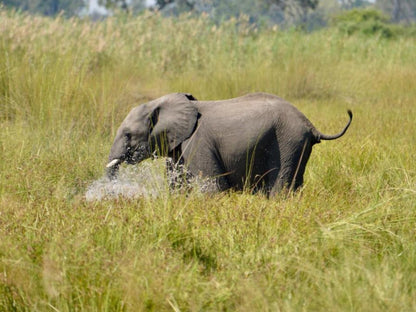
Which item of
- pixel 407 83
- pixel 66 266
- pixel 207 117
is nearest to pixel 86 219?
pixel 66 266

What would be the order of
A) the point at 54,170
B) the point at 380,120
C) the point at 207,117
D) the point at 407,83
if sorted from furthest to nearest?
1. the point at 407,83
2. the point at 380,120
3. the point at 54,170
4. the point at 207,117

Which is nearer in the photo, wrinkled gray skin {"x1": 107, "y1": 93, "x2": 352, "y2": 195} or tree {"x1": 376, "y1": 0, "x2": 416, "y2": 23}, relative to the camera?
wrinkled gray skin {"x1": 107, "y1": 93, "x2": 352, "y2": 195}

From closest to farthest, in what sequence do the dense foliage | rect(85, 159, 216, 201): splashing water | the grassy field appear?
the grassy field
rect(85, 159, 216, 201): splashing water
the dense foliage

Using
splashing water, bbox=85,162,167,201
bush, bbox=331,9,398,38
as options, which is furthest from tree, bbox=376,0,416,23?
splashing water, bbox=85,162,167,201

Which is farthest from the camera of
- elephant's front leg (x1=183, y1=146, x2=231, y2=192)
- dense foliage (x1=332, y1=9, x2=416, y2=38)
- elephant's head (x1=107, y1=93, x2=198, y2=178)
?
dense foliage (x1=332, y1=9, x2=416, y2=38)

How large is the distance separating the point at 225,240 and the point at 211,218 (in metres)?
0.35

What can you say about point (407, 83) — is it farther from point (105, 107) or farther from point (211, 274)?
point (211, 274)

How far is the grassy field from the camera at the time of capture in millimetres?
2627

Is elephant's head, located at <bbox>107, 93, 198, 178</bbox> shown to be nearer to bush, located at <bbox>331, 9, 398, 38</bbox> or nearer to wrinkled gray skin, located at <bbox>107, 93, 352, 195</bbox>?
wrinkled gray skin, located at <bbox>107, 93, 352, 195</bbox>

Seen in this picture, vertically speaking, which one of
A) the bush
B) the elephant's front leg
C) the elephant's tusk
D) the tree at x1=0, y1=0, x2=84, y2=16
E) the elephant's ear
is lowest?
the tree at x1=0, y1=0, x2=84, y2=16

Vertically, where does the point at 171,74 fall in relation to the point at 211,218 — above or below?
below

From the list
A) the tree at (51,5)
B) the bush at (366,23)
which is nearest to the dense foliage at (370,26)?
the bush at (366,23)

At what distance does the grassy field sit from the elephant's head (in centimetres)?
42

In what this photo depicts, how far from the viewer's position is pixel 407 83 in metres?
10.3
